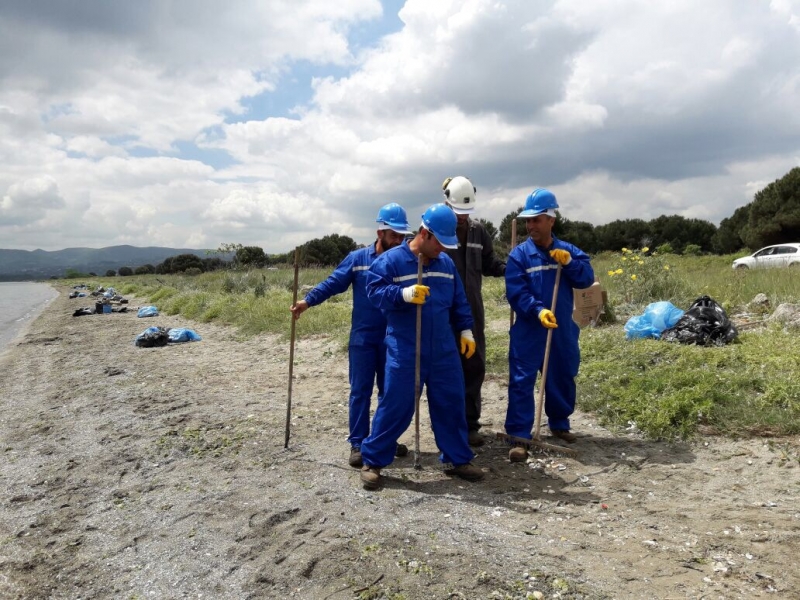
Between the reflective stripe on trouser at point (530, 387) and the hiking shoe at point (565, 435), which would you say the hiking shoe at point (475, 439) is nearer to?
the reflective stripe on trouser at point (530, 387)

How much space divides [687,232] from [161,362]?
48219 mm

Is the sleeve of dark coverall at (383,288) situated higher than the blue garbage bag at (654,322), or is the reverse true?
the sleeve of dark coverall at (383,288)

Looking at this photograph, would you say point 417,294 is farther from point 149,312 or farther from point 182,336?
point 149,312

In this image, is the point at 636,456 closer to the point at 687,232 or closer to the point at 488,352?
the point at 488,352


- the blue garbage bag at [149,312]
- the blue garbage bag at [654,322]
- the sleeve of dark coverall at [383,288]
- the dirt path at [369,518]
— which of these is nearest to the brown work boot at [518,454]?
the dirt path at [369,518]

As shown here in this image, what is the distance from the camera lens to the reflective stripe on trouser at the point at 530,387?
417 centimetres

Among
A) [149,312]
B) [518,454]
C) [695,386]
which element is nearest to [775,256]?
[695,386]

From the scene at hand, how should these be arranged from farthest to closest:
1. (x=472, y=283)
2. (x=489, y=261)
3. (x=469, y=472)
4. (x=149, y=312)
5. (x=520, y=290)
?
(x=149, y=312) → (x=489, y=261) → (x=472, y=283) → (x=520, y=290) → (x=469, y=472)

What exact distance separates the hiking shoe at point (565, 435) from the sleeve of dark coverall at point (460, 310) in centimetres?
129

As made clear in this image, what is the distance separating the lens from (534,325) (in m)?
4.17

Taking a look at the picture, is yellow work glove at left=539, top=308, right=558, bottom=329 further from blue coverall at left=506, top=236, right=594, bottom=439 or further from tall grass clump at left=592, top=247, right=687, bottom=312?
tall grass clump at left=592, top=247, right=687, bottom=312

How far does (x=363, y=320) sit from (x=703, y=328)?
4.65m

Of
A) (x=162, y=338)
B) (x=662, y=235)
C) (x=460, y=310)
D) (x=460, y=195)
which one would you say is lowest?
(x=162, y=338)

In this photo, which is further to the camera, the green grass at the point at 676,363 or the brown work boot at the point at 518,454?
the green grass at the point at 676,363
